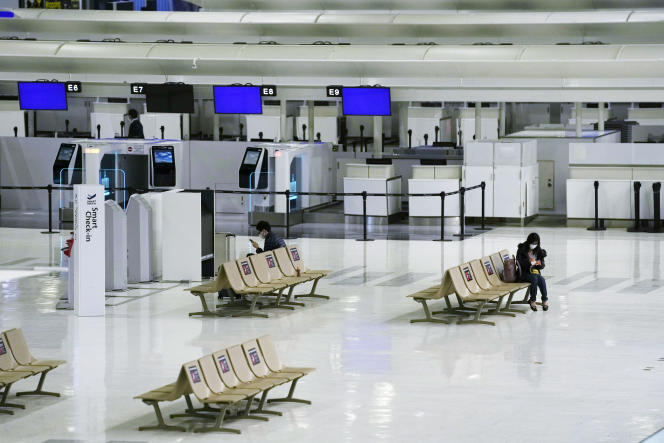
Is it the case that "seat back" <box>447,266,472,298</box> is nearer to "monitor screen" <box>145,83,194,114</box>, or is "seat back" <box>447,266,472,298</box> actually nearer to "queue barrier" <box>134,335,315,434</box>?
"queue barrier" <box>134,335,315,434</box>

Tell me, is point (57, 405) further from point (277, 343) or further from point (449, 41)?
point (449, 41)

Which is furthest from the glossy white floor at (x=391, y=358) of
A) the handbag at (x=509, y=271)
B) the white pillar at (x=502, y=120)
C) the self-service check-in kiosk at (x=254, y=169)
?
the white pillar at (x=502, y=120)

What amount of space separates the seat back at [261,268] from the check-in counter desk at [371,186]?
10.4 m

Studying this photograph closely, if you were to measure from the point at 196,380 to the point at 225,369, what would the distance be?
1.77ft

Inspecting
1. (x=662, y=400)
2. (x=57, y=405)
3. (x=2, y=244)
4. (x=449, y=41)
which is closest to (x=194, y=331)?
(x=57, y=405)

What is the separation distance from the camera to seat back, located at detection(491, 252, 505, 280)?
19.0 m

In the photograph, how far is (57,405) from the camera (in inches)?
520

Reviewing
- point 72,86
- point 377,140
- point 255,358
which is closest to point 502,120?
point 377,140

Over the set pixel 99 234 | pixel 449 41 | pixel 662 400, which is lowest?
pixel 662 400

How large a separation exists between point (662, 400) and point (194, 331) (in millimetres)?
6392

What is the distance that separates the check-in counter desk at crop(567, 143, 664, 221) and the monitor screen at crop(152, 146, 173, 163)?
887 cm

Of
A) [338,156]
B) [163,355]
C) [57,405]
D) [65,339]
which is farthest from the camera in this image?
[338,156]

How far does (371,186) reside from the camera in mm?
29594

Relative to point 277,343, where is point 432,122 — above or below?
above
